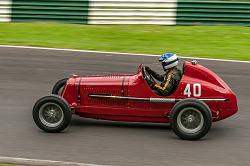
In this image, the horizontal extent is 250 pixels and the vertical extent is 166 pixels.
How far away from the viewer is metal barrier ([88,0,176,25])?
19891 millimetres

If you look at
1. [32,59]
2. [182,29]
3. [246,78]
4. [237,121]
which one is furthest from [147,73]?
[182,29]

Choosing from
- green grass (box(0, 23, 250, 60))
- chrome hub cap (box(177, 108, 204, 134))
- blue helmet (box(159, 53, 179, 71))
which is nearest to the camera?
chrome hub cap (box(177, 108, 204, 134))

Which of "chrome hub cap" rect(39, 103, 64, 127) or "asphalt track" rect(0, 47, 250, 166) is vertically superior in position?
"chrome hub cap" rect(39, 103, 64, 127)

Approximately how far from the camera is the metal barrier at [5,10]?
65.7 ft

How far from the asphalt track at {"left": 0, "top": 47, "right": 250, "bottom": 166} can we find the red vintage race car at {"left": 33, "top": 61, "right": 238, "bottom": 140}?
0.25 metres

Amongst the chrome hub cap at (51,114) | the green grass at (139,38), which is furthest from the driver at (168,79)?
the green grass at (139,38)

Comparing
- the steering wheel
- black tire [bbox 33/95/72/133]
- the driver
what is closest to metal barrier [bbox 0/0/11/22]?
black tire [bbox 33/95/72/133]

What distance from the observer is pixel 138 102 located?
10398 millimetres

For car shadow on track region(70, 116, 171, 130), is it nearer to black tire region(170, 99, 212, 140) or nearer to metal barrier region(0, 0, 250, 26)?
black tire region(170, 99, 212, 140)

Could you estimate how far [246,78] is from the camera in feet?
46.5

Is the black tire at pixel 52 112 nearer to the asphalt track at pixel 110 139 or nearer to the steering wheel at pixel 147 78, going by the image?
the asphalt track at pixel 110 139

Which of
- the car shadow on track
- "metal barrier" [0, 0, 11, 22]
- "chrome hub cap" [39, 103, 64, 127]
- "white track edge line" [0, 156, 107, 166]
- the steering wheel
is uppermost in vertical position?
"metal barrier" [0, 0, 11, 22]

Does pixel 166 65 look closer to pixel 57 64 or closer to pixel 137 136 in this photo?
pixel 137 136

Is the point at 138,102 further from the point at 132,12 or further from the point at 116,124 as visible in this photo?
the point at 132,12
